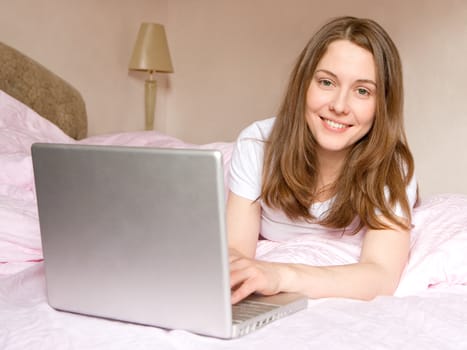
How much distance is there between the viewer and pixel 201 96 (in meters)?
3.81

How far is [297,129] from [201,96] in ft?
7.73

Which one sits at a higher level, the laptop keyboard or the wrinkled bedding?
the laptop keyboard

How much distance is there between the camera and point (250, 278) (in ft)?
3.51

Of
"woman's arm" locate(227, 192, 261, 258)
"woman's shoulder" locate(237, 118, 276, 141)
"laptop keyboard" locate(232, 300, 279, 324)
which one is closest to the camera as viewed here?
"laptop keyboard" locate(232, 300, 279, 324)

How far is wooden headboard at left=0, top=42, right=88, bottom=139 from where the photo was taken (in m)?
2.68

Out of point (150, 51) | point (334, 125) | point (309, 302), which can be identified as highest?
point (334, 125)

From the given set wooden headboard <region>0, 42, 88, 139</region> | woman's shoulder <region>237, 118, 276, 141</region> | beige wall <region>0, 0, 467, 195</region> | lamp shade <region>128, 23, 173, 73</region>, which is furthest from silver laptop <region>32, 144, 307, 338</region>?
lamp shade <region>128, 23, 173, 73</region>

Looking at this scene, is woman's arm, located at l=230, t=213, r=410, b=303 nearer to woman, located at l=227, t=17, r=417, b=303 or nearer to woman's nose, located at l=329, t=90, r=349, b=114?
woman, located at l=227, t=17, r=417, b=303

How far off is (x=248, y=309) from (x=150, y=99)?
2.61 meters

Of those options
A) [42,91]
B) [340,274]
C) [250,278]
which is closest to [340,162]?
[340,274]

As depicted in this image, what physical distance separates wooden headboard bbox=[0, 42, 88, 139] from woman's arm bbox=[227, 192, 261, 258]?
1.43 m

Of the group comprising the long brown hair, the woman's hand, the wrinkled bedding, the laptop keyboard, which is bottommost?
the wrinkled bedding

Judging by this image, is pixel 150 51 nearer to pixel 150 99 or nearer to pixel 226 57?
pixel 150 99

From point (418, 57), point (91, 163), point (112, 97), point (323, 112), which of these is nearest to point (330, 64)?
point (323, 112)
